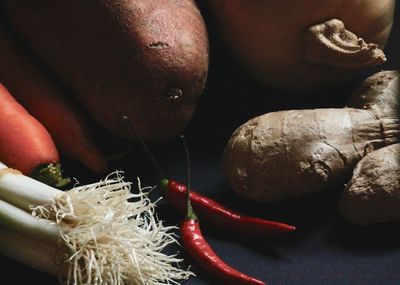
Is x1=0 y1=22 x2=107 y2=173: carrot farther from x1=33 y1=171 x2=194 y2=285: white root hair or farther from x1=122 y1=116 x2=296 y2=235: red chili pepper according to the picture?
x1=33 y1=171 x2=194 y2=285: white root hair

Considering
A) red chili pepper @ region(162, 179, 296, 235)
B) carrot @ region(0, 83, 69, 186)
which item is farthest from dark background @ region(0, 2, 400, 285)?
carrot @ region(0, 83, 69, 186)

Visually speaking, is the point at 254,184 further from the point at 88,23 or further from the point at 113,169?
the point at 88,23

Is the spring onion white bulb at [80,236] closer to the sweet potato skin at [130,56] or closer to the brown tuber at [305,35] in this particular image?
the sweet potato skin at [130,56]

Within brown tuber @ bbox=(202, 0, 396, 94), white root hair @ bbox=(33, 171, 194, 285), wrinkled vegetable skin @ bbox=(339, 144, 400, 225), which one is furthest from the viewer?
brown tuber @ bbox=(202, 0, 396, 94)

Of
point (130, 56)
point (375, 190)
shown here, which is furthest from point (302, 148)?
point (130, 56)

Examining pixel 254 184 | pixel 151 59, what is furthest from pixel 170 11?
pixel 254 184

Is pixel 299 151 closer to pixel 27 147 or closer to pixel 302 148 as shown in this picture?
pixel 302 148

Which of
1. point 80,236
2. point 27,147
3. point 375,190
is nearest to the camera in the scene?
point 80,236
